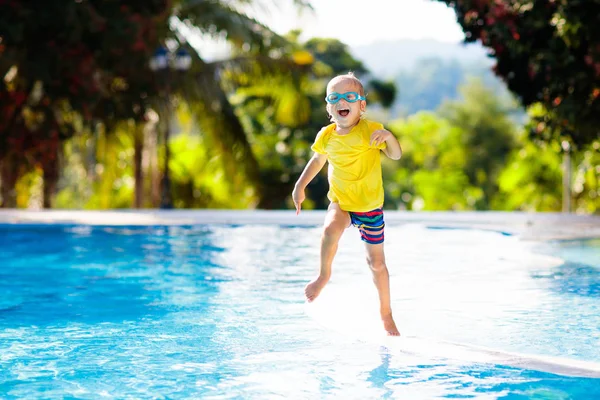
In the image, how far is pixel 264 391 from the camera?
340 centimetres

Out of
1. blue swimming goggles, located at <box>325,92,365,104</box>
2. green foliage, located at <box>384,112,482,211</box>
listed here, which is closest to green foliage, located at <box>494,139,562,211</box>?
green foliage, located at <box>384,112,482,211</box>

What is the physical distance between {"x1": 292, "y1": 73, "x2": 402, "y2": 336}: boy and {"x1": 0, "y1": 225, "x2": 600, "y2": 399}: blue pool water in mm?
381

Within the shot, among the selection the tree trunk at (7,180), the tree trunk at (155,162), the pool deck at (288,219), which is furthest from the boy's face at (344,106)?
the tree trunk at (155,162)

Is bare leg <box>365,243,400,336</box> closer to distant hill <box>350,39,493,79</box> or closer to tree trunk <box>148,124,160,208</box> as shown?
tree trunk <box>148,124,160,208</box>

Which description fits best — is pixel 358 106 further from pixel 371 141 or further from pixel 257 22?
pixel 257 22

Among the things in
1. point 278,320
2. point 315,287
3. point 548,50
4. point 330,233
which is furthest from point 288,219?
point 330,233

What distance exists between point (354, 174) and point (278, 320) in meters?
0.92

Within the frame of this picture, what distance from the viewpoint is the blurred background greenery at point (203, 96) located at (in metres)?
10.1

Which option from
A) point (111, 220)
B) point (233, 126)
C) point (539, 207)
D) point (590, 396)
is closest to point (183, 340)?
point (590, 396)

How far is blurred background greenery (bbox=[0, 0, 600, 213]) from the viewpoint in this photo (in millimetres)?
10125

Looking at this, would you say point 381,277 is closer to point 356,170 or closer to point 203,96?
point 356,170

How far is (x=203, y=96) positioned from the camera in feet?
54.3

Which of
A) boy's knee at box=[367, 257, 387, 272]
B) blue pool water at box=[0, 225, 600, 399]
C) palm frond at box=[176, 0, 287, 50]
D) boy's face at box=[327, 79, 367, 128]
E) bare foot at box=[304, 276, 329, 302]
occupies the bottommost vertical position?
blue pool water at box=[0, 225, 600, 399]

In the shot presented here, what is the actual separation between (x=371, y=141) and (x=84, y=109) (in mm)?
9328
